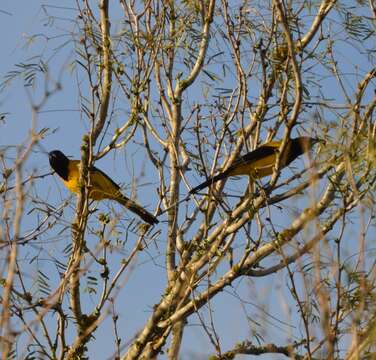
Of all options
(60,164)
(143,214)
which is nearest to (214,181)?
(143,214)

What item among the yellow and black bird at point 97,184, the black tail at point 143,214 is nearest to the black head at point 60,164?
the yellow and black bird at point 97,184

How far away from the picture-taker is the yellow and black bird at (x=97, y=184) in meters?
5.00

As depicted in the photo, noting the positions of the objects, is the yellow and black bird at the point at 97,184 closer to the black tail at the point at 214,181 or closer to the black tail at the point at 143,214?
the black tail at the point at 143,214

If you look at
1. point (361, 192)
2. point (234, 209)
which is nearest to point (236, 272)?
point (234, 209)

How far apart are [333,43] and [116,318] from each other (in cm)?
239

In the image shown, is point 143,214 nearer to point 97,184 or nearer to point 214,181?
point 214,181

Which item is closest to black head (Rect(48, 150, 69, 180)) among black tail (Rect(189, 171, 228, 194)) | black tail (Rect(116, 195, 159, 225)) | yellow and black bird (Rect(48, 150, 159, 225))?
yellow and black bird (Rect(48, 150, 159, 225))

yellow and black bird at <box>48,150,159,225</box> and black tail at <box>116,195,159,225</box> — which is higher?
yellow and black bird at <box>48,150,159,225</box>

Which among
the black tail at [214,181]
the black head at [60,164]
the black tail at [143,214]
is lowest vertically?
the black tail at [143,214]

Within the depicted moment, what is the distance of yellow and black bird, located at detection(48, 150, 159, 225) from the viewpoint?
16.4 feet

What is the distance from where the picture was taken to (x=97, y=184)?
6277 mm

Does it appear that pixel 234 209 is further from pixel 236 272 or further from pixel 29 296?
pixel 29 296

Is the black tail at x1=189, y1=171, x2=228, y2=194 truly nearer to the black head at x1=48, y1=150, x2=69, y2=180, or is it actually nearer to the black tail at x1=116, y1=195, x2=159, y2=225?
the black tail at x1=116, y1=195, x2=159, y2=225

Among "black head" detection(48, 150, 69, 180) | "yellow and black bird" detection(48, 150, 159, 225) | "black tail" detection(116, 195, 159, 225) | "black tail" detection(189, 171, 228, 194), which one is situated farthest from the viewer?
"black head" detection(48, 150, 69, 180)
